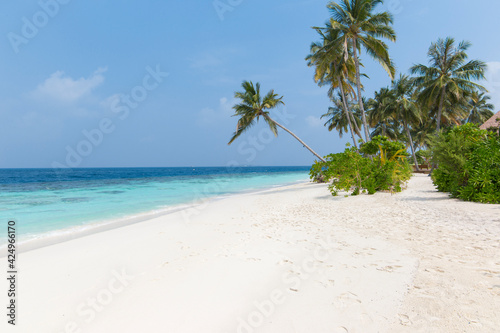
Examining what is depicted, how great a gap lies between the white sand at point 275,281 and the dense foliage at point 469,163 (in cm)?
292

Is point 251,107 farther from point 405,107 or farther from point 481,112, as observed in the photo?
point 481,112

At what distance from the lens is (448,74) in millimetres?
24828

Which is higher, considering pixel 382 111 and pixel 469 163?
pixel 382 111

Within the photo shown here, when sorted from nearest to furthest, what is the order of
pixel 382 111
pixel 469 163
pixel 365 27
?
pixel 469 163 < pixel 365 27 < pixel 382 111

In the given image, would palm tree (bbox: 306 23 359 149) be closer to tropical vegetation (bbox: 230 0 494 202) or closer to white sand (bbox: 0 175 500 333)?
tropical vegetation (bbox: 230 0 494 202)

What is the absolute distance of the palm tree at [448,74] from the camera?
955 inches

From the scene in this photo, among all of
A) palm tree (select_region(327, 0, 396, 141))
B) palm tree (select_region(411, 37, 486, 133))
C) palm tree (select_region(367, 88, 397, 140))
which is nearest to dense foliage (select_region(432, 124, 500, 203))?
palm tree (select_region(327, 0, 396, 141))

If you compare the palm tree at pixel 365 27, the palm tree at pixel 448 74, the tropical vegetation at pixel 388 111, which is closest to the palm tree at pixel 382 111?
the tropical vegetation at pixel 388 111

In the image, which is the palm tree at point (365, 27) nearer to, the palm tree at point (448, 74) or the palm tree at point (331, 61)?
the palm tree at point (331, 61)

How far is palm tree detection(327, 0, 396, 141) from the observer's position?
58.5 feet

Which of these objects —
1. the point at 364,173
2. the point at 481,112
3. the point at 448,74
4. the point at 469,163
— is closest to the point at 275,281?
the point at 469,163

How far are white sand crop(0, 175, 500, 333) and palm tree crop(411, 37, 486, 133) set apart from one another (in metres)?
24.5

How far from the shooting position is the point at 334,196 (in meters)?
11.4

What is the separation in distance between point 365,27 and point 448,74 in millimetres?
12742
